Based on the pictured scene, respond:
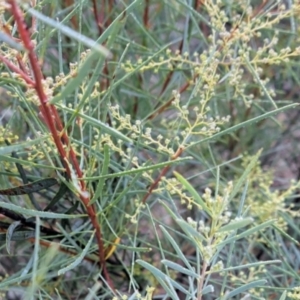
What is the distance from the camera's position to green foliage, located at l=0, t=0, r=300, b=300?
0.40 metres

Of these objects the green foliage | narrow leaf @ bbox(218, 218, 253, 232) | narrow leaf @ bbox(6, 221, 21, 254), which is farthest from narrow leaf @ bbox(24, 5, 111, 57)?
narrow leaf @ bbox(6, 221, 21, 254)

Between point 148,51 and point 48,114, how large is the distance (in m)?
0.35

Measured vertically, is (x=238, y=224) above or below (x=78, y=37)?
below

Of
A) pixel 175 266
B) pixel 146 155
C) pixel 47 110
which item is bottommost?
pixel 146 155

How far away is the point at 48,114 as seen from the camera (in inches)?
14.9

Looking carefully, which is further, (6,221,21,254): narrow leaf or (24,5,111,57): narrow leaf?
(6,221,21,254): narrow leaf

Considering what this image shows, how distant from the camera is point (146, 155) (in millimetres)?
860

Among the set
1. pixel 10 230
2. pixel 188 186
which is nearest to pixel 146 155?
pixel 10 230

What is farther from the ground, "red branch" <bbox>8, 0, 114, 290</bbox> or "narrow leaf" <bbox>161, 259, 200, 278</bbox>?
"red branch" <bbox>8, 0, 114, 290</bbox>

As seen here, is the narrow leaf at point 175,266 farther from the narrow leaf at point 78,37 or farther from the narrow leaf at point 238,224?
the narrow leaf at point 78,37

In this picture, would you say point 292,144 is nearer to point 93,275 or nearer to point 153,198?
point 153,198

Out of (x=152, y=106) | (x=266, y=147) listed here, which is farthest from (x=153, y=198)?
(x=266, y=147)

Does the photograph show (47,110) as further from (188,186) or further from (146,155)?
(146,155)

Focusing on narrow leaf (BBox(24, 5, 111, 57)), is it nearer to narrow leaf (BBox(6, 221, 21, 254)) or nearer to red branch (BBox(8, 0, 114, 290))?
red branch (BBox(8, 0, 114, 290))
